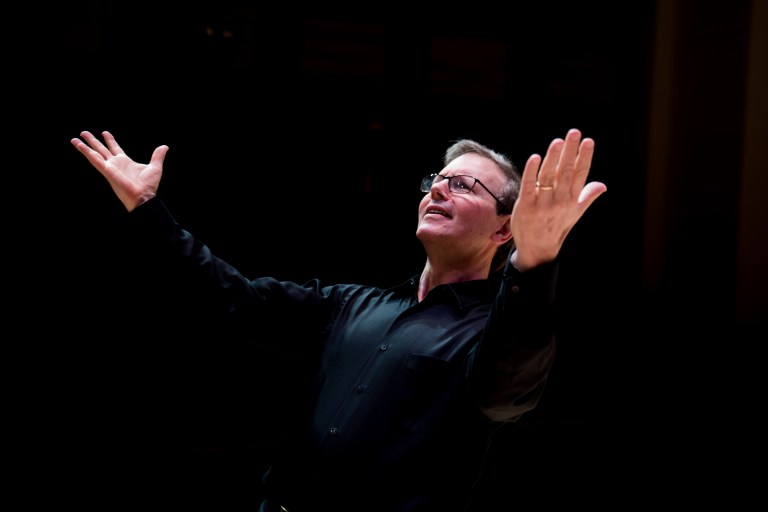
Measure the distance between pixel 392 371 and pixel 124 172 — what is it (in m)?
0.74

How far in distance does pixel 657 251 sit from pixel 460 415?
10.2ft

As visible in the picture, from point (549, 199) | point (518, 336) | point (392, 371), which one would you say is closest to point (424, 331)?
point (392, 371)

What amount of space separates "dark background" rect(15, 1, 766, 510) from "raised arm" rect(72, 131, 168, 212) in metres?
0.77

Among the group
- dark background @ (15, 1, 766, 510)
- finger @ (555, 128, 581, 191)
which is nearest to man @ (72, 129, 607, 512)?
finger @ (555, 128, 581, 191)

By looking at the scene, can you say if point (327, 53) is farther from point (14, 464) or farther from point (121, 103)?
point (14, 464)

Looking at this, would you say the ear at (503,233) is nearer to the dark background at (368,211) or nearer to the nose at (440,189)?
the nose at (440,189)

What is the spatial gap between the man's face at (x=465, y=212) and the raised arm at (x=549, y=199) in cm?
44

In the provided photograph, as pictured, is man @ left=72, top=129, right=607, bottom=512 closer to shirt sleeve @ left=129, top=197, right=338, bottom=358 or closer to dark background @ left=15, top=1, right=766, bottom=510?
shirt sleeve @ left=129, top=197, right=338, bottom=358

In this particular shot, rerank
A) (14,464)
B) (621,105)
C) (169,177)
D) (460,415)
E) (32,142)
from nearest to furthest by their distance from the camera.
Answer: (460,415), (14,464), (32,142), (169,177), (621,105)

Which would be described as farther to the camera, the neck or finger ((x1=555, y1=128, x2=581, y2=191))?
the neck

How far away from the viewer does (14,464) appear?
206cm

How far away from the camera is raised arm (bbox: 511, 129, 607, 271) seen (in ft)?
2.91

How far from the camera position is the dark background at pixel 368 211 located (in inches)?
91.1

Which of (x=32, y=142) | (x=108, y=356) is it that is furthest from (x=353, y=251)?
(x=32, y=142)
